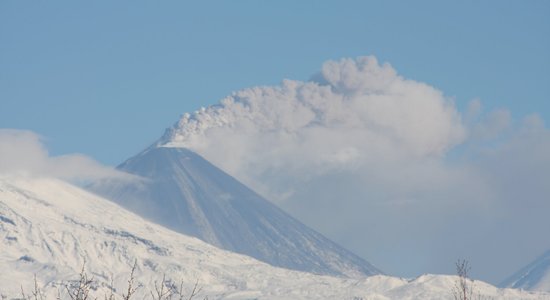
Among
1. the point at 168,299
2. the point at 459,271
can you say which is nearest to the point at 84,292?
the point at 168,299

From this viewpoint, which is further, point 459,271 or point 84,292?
point 459,271

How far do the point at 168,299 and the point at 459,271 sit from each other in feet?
35.6

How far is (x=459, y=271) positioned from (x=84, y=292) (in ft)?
44.9

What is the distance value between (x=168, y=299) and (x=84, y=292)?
5.03 meters

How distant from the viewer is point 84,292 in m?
47.6

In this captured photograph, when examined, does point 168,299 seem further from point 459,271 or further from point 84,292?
point 459,271

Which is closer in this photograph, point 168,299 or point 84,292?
point 84,292

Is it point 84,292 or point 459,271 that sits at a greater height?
point 459,271

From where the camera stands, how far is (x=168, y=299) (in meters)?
51.9

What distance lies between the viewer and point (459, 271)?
50.9m
